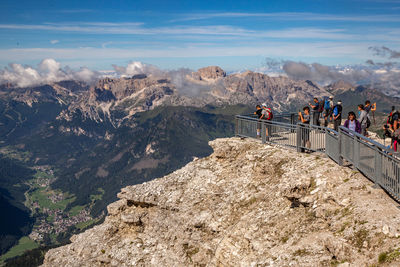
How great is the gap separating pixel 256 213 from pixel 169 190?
10.9 meters

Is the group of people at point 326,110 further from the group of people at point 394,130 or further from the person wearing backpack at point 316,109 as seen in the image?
the group of people at point 394,130

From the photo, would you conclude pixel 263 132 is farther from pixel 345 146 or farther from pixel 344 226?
pixel 344 226

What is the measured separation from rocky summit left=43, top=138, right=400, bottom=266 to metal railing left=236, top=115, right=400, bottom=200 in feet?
2.21

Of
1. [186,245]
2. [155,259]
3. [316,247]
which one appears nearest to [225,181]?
[186,245]

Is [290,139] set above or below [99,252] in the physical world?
above

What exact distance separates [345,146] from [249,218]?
7.77 m

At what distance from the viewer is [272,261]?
18234mm

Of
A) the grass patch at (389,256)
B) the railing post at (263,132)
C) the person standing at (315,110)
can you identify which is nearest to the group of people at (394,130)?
the person standing at (315,110)

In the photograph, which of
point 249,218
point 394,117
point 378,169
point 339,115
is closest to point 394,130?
point 394,117

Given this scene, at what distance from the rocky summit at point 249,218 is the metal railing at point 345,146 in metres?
0.67

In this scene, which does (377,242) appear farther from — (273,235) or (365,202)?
(273,235)

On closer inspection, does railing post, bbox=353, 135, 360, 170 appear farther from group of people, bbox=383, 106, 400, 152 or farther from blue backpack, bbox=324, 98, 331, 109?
blue backpack, bbox=324, 98, 331, 109

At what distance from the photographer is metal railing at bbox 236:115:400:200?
17766 mm

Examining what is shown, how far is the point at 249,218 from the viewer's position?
2339 cm
